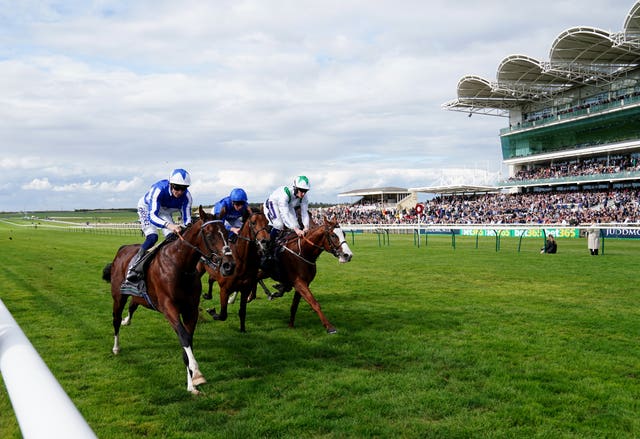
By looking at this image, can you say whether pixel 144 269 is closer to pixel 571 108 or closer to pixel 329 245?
pixel 329 245

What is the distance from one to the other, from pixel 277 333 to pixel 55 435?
6892 mm

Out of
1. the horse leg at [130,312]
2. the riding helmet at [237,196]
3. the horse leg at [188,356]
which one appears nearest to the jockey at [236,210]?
the riding helmet at [237,196]

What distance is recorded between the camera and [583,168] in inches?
1863

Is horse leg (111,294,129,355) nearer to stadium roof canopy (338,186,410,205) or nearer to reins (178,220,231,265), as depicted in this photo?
reins (178,220,231,265)

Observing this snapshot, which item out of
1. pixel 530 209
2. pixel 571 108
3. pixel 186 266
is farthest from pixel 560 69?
pixel 186 266

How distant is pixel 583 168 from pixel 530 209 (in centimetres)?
795

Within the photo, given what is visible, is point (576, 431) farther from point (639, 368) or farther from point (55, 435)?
point (55, 435)

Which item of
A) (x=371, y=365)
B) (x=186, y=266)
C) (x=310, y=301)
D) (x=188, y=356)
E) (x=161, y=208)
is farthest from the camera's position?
(x=310, y=301)

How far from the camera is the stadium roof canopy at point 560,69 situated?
40719 mm

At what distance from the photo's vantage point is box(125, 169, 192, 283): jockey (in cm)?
618

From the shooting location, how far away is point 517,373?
580 cm

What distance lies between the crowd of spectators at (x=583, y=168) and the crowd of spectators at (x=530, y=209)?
2030mm

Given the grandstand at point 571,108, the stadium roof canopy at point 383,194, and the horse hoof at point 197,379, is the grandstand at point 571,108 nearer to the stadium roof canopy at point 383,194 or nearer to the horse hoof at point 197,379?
the stadium roof canopy at point 383,194

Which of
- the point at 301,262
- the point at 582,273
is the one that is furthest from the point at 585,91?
the point at 301,262
